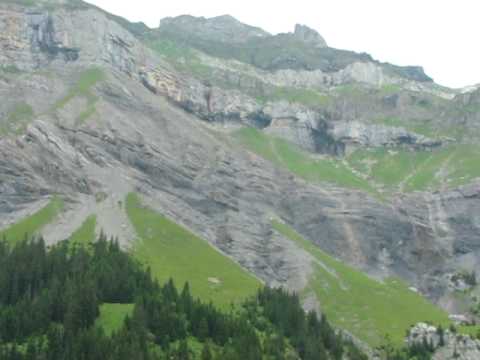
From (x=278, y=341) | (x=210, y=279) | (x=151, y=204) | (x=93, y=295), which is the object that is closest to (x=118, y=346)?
(x=93, y=295)

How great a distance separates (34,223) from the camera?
6609 inches

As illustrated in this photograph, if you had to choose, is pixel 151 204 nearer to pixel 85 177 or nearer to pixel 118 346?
pixel 85 177

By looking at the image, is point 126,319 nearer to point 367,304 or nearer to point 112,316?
point 112,316

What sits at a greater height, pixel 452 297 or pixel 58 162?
pixel 58 162

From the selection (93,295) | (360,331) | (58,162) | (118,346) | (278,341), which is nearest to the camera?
(118,346)

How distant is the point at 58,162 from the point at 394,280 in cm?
10155

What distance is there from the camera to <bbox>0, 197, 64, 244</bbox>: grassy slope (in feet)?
528

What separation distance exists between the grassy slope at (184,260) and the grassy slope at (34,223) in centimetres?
1930

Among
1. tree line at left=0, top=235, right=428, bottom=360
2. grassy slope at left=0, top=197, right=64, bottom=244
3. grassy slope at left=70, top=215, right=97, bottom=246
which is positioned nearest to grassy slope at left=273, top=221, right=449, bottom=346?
tree line at left=0, top=235, right=428, bottom=360

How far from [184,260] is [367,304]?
46.6 meters

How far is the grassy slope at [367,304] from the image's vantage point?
157250 mm

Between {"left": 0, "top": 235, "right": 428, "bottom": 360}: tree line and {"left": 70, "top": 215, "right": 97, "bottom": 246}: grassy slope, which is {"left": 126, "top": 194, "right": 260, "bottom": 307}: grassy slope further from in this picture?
{"left": 0, "top": 235, "right": 428, "bottom": 360}: tree line

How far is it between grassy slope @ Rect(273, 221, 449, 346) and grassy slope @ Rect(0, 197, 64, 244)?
68072 mm

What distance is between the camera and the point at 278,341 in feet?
382
